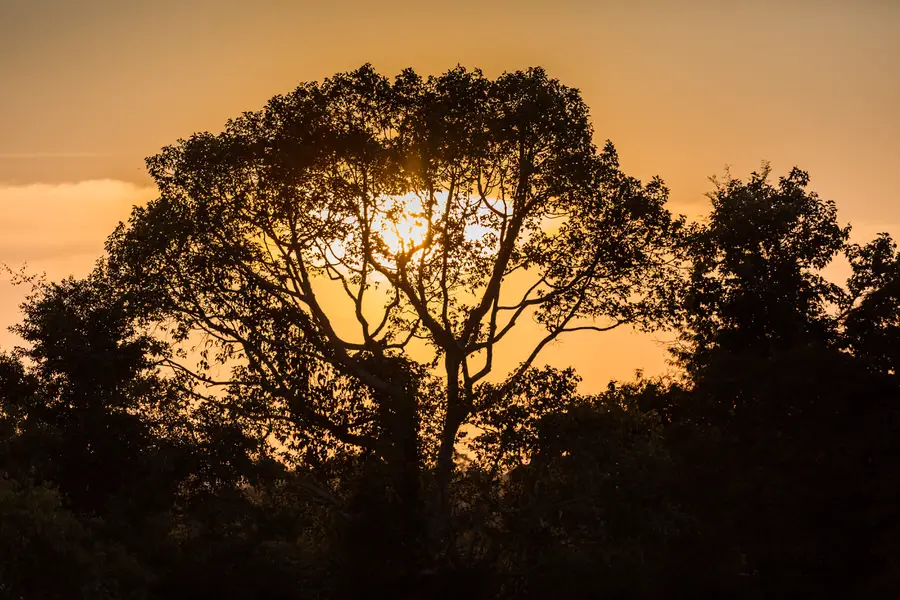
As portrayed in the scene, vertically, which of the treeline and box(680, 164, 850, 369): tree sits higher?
box(680, 164, 850, 369): tree

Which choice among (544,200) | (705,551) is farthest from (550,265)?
(705,551)

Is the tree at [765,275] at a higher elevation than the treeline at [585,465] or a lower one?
higher

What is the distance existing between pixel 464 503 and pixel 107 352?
48.0 ft

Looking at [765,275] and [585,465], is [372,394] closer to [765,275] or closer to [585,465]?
[585,465]

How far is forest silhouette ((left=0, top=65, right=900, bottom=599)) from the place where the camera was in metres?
37.2

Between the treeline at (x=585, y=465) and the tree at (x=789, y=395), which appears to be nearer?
the treeline at (x=585, y=465)

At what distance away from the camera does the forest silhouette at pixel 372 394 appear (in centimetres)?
3722

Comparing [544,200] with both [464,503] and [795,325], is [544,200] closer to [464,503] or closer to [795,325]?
[464,503]

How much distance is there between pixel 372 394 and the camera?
128 feet

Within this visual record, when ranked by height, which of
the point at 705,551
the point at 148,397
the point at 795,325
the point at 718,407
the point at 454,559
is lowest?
the point at 454,559

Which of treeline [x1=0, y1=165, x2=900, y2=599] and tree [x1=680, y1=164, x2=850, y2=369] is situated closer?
treeline [x1=0, y1=165, x2=900, y2=599]

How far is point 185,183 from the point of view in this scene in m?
39.0

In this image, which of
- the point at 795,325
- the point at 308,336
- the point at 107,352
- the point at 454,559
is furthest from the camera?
the point at 795,325

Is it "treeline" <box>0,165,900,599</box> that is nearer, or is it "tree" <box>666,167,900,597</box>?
"treeline" <box>0,165,900,599</box>
